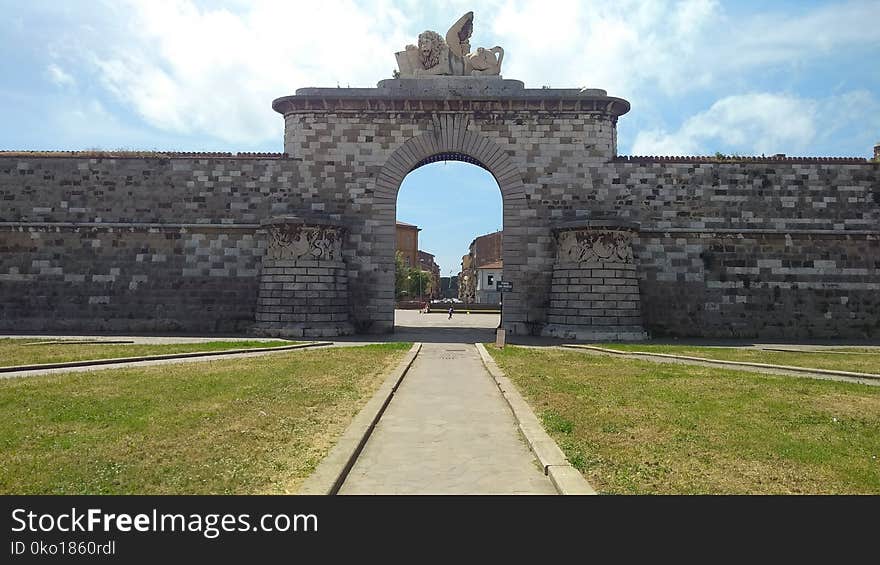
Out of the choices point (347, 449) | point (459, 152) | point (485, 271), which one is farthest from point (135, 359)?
point (485, 271)

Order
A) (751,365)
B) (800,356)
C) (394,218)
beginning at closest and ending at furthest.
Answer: (751,365), (800,356), (394,218)

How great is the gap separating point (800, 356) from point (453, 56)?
1754cm

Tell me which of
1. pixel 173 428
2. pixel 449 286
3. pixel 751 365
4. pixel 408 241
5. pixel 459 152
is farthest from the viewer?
pixel 449 286

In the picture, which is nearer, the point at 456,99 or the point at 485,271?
the point at 456,99

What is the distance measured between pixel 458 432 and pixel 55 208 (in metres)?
24.0

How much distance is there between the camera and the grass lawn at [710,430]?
5211 mm

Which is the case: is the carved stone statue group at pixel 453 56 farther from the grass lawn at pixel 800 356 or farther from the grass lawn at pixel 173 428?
the grass lawn at pixel 173 428

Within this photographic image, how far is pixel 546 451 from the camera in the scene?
6.00m

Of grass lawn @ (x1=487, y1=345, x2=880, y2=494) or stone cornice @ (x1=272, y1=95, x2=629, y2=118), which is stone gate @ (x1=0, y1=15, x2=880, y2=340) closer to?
stone cornice @ (x1=272, y1=95, x2=629, y2=118)

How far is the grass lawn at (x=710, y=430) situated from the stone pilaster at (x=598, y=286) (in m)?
10.0

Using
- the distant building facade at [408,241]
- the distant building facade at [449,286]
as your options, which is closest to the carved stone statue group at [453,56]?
the distant building facade at [408,241]

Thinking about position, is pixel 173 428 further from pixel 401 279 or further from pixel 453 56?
pixel 401 279
